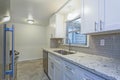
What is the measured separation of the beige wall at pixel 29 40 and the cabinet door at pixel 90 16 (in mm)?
4323

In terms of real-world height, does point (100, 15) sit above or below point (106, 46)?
above

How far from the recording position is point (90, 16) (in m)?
1.60

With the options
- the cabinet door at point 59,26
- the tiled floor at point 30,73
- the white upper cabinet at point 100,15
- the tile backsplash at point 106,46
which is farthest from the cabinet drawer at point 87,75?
the cabinet door at point 59,26

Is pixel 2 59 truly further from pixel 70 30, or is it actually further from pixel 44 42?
pixel 44 42

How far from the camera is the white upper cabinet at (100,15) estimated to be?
1164 millimetres

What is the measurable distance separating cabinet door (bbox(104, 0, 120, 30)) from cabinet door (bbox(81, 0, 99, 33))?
0.57ft

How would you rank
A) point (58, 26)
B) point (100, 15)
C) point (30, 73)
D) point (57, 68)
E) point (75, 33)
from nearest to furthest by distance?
point (100, 15), point (57, 68), point (75, 33), point (30, 73), point (58, 26)

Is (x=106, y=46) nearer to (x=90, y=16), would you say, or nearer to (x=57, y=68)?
(x=90, y=16)

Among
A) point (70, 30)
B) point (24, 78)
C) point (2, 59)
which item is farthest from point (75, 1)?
point (24, 78)

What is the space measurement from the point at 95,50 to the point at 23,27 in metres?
4.43

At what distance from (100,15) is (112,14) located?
21 cm

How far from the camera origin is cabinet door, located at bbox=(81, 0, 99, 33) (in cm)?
147

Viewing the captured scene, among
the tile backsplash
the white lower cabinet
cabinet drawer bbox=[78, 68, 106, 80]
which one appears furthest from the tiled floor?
cabinet drawer bbox=[78, 68, 106, 80]

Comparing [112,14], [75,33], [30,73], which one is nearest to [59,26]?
[75,33]
